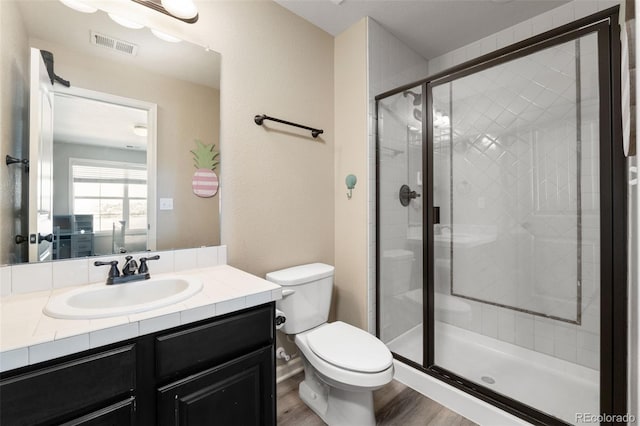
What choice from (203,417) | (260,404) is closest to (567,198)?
(260,404)

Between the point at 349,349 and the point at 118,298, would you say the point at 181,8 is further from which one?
the point at 349,349

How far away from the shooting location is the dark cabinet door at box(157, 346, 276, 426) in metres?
0.88

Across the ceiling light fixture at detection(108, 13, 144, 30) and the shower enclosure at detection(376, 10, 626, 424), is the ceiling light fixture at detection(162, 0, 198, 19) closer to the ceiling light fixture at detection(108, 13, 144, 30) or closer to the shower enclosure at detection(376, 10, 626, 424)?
the ceiling light fixture at detection(108, 13, 144, 30)

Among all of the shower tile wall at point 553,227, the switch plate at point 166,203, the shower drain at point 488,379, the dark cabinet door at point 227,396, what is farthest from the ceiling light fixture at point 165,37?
the shower drain at point 488,379

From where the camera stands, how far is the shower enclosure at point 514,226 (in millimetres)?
1185

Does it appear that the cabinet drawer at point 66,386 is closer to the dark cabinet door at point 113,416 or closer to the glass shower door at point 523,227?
the dark cabinet door at point 113,416

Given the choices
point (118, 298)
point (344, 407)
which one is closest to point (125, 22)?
point (118, 298)

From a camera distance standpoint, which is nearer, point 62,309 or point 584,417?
point 62,309

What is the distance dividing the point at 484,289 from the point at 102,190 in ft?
7.90

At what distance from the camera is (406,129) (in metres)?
1.97

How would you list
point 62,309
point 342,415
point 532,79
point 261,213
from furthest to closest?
point 261,213
point 532,79
point 342,415
point 62,309

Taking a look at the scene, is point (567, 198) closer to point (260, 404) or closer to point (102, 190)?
point (260, 404)

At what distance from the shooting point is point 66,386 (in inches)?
28.2

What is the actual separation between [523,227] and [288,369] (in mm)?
1741
